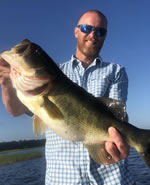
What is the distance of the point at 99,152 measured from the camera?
3500 millimetres

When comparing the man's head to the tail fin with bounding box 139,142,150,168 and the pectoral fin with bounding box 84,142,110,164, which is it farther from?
the tail fin with bounding box 139,142,150,168

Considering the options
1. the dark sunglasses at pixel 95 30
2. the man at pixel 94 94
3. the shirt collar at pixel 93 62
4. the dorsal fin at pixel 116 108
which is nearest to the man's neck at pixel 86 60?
the man at pixel 94 94

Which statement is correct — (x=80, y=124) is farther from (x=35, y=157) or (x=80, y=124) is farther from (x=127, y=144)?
(x=35, y=157)

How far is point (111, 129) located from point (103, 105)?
409 millimetres

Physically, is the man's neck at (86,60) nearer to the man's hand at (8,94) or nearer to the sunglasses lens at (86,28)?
the sunglasses lens at (86,28)

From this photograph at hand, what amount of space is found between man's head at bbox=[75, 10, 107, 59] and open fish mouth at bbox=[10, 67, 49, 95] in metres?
1.97

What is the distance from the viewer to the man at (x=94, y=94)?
354cm

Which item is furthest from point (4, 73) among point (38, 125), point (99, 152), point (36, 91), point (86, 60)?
point (86, 60)


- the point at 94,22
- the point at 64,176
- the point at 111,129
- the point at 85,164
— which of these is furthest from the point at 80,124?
the point at 94,22

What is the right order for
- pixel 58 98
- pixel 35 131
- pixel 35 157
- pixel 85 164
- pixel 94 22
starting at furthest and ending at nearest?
pixel 35 157 < pixel 94 22 < pixel 85 164 < pixel 35 131 < pixel 58 98

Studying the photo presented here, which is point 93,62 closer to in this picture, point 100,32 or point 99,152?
point 100,32

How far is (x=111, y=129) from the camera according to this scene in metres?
3.24

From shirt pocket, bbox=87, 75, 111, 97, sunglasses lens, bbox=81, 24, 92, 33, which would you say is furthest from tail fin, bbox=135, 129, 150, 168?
sunglasses lens, bbox=81, 24, 92, 33

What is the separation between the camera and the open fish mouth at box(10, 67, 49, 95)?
3143mm
